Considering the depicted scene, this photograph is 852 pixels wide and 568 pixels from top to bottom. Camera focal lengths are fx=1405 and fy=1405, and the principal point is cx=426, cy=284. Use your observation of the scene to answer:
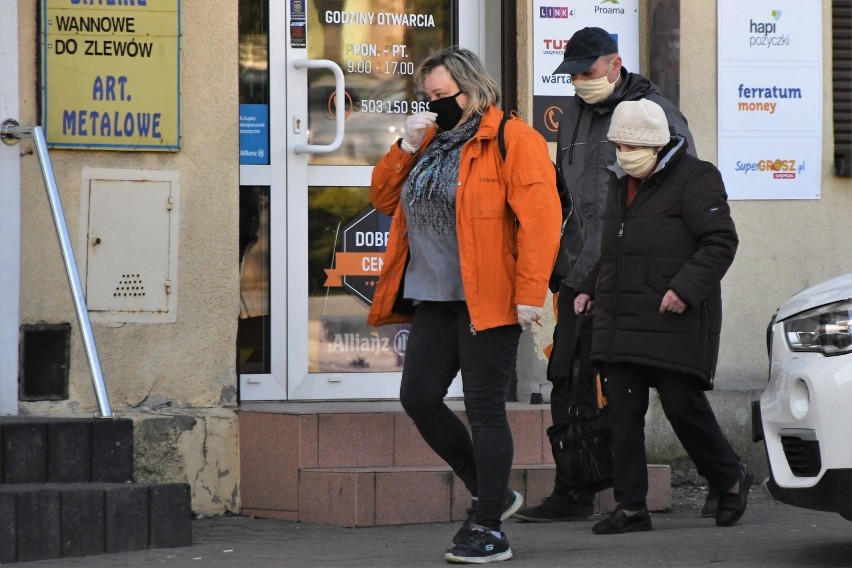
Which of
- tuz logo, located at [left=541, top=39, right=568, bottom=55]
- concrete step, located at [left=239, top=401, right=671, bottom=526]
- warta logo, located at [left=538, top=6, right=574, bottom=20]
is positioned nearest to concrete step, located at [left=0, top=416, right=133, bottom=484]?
concrete step, located at [left=239, top=401, right=671, bottom=526]

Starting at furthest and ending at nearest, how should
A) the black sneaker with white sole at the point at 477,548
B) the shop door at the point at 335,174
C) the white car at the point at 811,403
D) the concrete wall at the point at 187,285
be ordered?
1. the shop door at the point at 335,174
2. the concrete wall at the point at 187,285
3. the black sneaker with white sole at the point at 477,548
4. the white car at the point at 811,403

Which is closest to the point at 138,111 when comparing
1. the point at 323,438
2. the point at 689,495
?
the point at 323,438

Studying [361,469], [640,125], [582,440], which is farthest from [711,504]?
[640,125]

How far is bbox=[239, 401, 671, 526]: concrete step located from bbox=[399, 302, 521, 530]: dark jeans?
87cm

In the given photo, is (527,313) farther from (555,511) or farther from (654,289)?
(555,511)

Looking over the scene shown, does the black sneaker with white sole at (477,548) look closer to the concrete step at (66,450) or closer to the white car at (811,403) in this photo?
the white car at (811,403)

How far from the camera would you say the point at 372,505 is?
19.9 ft

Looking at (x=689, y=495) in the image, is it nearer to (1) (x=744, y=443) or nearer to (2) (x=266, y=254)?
(1) (x=744, y=443)

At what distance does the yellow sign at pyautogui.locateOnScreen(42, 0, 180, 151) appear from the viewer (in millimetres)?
6430

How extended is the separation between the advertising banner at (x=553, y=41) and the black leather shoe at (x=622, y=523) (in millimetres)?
2218

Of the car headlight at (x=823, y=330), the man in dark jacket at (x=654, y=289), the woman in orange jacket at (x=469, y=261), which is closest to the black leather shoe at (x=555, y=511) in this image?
the man in dark jacket at (x=654, y=289)

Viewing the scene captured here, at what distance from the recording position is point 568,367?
233 inches

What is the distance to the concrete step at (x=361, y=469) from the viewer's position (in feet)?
20.0

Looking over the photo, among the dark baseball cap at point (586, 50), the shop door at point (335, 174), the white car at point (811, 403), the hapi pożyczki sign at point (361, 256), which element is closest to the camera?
the white car at point (811, 403)
